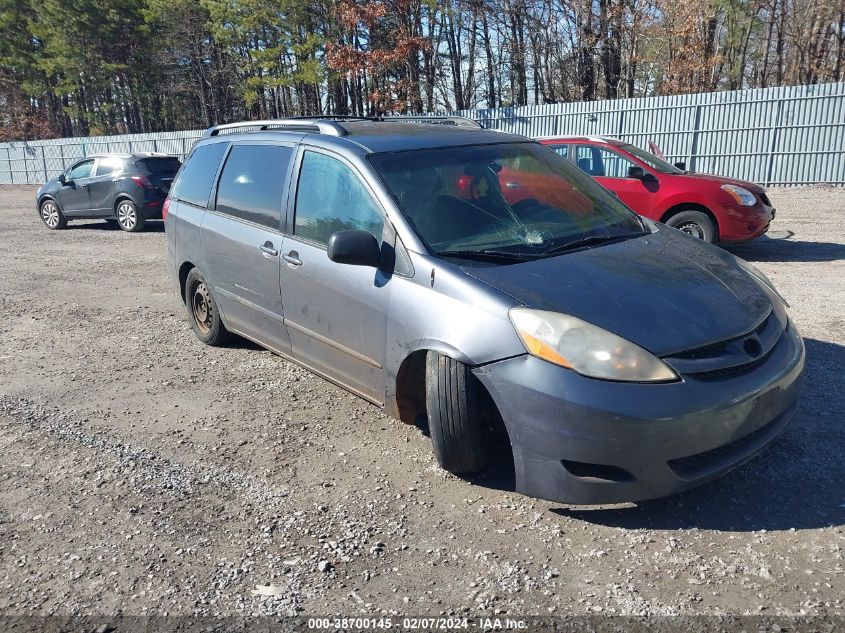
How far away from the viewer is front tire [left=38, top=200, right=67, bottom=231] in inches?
611

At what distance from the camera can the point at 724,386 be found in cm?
288

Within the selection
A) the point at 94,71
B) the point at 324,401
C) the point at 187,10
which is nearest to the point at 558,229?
the point at 324,401

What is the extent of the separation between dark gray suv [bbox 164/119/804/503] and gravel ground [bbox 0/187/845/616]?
0.91ft

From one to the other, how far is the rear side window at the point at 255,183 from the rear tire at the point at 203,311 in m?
0.78

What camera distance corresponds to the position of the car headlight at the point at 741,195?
869cm

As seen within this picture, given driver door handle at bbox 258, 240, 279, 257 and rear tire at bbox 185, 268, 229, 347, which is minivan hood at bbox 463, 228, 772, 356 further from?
rear tire at bbox 185, 268, 229, 347

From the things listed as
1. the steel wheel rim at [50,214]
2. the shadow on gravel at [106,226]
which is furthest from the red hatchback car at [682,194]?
the steel wheel rim at [50,214]

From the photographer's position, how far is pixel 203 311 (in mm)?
5918

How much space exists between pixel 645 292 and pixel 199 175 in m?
4.01

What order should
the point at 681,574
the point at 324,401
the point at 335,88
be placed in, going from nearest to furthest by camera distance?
1. the point at 681,574
2. the point at 324,401
3. the point at 335,88

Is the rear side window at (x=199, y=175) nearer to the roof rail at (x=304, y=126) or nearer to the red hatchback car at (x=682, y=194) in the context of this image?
the roof rail at (x=304, y=126)

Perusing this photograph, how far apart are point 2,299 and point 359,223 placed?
642 centimetres

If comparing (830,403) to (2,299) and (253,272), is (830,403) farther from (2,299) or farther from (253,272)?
(2,299)

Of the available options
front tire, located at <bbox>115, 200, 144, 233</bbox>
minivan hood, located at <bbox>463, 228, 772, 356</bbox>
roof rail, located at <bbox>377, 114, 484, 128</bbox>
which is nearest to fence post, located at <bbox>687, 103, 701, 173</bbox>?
front tire, located at <bbox>115, 200, 144, 233</bbox>
